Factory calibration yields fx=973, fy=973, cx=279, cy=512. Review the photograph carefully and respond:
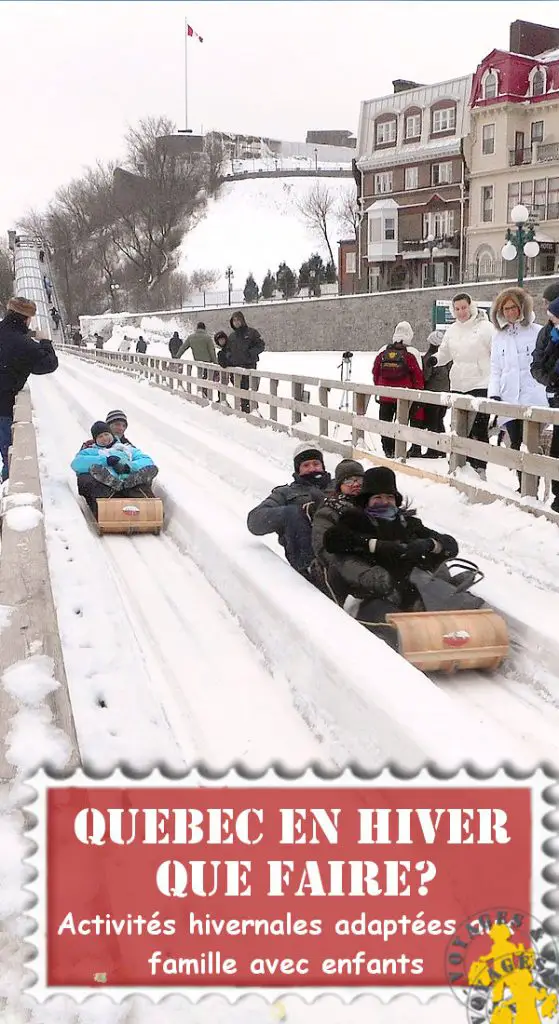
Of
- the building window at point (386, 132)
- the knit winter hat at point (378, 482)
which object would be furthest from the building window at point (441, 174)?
the knit winter hat at point (378, 482)

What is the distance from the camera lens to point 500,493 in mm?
7719

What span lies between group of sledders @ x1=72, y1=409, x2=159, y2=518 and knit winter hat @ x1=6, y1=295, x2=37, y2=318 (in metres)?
1.16

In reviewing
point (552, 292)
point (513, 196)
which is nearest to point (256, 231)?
point (513, 196)

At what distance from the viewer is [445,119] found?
148 ft

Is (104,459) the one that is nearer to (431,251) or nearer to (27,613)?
(27,613)

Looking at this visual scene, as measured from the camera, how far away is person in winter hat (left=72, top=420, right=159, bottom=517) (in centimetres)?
843

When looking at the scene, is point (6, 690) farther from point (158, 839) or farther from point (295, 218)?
point (295, 218)

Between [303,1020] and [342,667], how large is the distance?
2.01 m

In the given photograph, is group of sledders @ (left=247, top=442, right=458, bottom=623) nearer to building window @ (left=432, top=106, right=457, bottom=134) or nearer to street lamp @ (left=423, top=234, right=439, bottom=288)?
street lamp @ (left=423, top=234, right=439, bottom=288)

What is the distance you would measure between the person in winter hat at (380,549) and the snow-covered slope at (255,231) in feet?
256

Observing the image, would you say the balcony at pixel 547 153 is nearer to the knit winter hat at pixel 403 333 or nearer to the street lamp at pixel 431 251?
the street lamp at pixel 431 251

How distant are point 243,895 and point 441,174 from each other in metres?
46.5

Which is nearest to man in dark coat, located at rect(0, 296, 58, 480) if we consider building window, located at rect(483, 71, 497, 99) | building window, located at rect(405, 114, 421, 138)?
building window, located at rect(483, 71, 497, 99)

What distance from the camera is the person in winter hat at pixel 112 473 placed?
8430 mm
